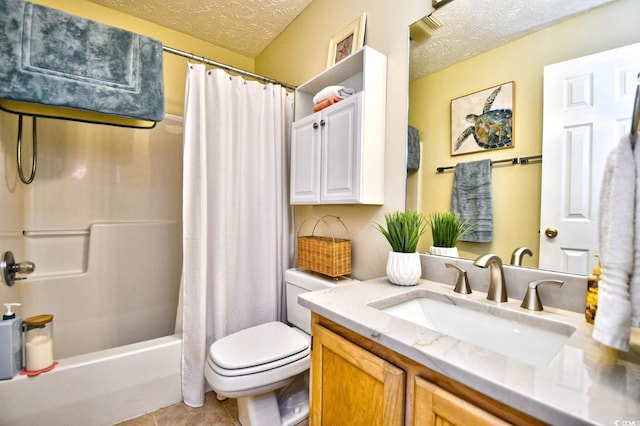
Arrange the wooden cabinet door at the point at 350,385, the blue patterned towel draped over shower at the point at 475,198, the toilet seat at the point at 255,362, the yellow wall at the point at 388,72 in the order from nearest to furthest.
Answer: the wooden cabinet door at the point at 350,385 → the blue patterned towel draped over shower at the point at 475,198 → the toilet seat at the point at 255,362 → the yellow wall at the point at 388,72

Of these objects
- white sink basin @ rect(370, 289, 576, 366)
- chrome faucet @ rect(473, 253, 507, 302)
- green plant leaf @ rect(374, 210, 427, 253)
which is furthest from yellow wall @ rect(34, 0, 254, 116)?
chrome faucet @ rect(473, 253, 507, 302)

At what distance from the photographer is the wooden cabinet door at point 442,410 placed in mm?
525

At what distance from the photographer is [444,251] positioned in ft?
3.87

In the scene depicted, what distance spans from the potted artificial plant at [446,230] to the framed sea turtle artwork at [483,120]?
267 millimetres

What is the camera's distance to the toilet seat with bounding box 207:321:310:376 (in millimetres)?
1188

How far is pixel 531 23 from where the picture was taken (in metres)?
0.96

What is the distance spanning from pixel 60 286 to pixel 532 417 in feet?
7.68

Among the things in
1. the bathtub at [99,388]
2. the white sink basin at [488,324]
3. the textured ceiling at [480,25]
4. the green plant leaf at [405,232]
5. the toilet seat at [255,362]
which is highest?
the textured ceiling at [480,25]

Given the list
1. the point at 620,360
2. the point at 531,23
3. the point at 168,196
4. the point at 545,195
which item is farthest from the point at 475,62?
the point at 168,196

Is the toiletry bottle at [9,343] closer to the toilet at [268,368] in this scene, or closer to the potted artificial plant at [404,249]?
the toilet at [268,368]

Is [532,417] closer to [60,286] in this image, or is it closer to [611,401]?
[611,401]

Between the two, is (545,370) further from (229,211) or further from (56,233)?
(56,233)

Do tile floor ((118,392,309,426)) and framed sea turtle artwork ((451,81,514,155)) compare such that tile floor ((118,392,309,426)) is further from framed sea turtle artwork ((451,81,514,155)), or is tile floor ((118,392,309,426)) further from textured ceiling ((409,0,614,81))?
textured ceiling ((409,0,614,81))

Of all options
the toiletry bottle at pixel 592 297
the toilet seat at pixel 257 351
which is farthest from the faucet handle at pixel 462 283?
the toilet seat at pixel 257 351
